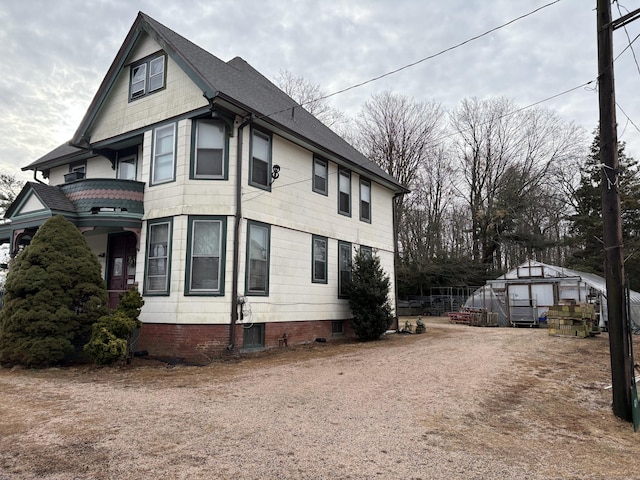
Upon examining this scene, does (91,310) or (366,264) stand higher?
(366,264)

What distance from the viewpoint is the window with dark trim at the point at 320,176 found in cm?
1434

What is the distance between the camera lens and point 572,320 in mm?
16234

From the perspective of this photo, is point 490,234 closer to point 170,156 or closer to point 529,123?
point 529,123

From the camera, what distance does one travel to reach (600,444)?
492 centimetres

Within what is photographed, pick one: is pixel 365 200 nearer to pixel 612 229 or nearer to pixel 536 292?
pixel 612 229

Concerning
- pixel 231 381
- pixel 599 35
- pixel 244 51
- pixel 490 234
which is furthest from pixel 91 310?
pixel 490 234

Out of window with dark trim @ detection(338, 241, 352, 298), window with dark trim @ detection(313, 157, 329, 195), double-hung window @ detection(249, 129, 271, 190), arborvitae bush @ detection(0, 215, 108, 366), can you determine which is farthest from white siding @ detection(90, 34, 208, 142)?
window with dark trim @ detection(338, 241, 352, 298)

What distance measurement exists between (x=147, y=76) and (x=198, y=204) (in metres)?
4.55

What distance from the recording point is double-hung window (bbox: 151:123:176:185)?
37.9ft

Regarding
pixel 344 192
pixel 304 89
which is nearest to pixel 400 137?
pixel 304 89

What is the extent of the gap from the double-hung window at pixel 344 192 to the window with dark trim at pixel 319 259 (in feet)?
5.19

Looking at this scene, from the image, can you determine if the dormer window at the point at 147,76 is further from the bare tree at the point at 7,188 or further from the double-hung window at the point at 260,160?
the bare tree at the point at 7,188

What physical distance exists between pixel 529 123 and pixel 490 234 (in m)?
10.2

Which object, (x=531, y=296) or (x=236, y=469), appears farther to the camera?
(x=531, y=296)
